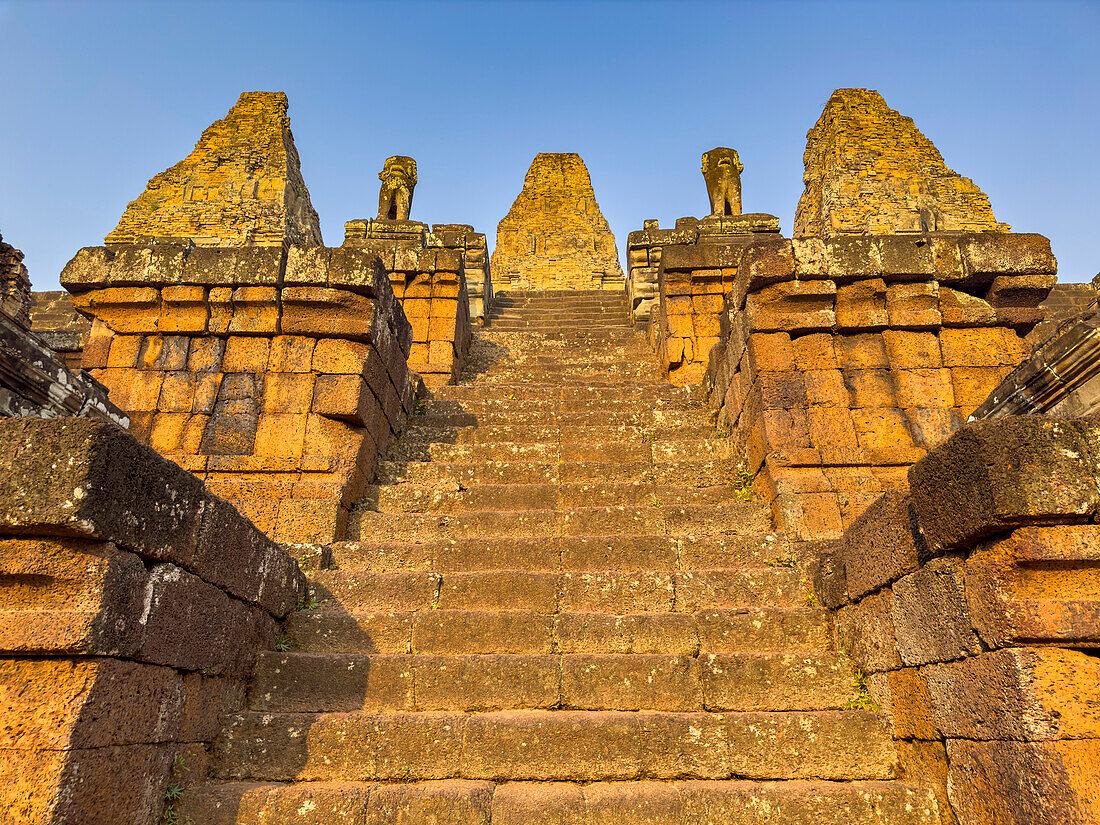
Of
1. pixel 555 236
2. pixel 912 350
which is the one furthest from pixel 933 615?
Answer: pixel 555 236

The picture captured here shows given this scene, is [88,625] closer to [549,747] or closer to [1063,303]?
[549,747]

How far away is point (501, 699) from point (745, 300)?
4.05m

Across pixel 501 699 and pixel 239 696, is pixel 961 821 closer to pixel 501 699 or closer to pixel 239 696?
pixel 501 699

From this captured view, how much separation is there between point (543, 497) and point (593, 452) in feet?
3.30

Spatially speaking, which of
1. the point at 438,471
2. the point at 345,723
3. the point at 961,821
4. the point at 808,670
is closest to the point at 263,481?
the point at 438,471

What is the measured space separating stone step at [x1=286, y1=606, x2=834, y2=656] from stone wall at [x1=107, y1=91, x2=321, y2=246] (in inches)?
806

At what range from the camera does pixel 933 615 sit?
2822 mm

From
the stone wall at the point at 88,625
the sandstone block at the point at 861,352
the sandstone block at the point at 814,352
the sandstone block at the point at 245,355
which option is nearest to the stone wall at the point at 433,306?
the sandstone block at the point at 245,355

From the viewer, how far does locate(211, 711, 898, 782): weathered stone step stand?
9.87 ft

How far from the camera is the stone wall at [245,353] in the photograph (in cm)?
536

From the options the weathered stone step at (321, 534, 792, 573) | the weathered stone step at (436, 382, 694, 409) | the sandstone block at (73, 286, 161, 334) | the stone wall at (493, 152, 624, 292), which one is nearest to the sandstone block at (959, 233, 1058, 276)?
the weathered stone step at (436, 382, 694, 409)

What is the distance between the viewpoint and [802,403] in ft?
17.6

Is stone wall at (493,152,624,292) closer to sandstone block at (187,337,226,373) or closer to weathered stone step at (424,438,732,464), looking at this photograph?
weathered stone step at (424,438,732,464)

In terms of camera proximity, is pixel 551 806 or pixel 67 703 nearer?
pixel 67 703
